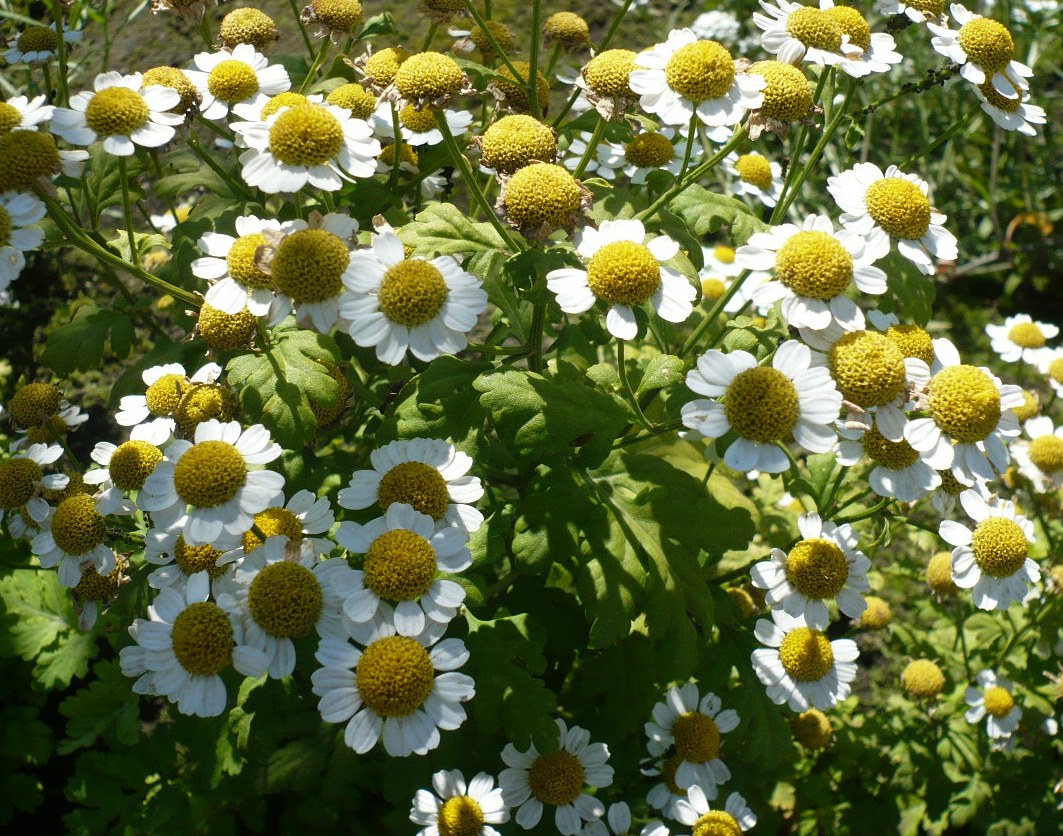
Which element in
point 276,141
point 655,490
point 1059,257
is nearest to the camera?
point 276,141

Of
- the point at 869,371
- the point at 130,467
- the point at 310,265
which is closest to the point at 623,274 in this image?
the point at 869,371

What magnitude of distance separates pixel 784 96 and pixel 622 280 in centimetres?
68

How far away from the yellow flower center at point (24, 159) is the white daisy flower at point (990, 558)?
223 centimetres

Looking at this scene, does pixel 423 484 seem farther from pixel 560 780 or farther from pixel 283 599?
pixel 560 780

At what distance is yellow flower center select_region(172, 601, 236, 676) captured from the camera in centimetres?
176

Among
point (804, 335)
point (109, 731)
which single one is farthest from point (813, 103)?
point (109, 731)

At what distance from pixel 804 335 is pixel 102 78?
1752 millimetres

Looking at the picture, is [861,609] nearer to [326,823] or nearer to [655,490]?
[655,490]

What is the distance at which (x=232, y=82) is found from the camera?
7.25ft

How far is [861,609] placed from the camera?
7.00ft

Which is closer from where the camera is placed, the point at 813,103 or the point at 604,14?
the point at 813,103

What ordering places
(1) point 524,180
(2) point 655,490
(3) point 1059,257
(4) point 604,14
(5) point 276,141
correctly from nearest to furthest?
(1) point 524,180 → (5) point 276,141 → (2) point 655,490 → (3) point 1059,257 → (4) point 604,14

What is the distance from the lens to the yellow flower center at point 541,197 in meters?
1.78

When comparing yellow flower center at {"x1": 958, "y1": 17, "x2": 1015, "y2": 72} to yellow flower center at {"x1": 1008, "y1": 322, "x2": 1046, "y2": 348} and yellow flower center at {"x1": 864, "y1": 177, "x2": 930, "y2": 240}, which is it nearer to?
yellow flower center at {"x1": 864, "y1": 177, "x2": 930, "y2": 240}
